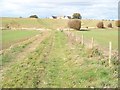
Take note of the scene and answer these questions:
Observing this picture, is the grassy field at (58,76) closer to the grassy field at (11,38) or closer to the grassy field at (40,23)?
the grassy field at (11,38)

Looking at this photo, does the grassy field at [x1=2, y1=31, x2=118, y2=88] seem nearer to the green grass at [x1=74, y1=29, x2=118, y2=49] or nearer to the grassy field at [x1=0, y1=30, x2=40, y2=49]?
the green grass at [x1=74, y1=29, x2=118, y2=49]

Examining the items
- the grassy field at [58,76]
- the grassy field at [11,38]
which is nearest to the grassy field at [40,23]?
the grassy field at [11,38]

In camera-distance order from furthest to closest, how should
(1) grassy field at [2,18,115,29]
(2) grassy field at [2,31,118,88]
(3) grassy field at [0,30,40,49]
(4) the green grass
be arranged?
Result: 1. (1) grassy field at [2,18,115,29]
2. (3) grassy field at [0,30,40,49]
3. (4) the green grass
4. (2) grassy field at [2,31,118,88]

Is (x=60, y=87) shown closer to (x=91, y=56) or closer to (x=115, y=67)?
(x=115, y=67)

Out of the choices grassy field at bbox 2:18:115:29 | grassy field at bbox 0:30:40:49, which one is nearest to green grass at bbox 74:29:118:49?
grassy field at bbox 0:30:40:49

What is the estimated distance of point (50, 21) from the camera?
18575 cm

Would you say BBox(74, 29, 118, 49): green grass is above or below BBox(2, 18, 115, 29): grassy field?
above

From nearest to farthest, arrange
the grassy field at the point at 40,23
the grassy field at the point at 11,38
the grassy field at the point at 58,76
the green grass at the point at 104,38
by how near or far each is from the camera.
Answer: the grassy field at the point at 58,76
the green grass at the point at 104,38
the grassy field at the point at 11,38
the grassy field at the point at 40,23

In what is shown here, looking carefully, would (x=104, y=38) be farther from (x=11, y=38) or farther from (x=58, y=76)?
(x=58, y=76)

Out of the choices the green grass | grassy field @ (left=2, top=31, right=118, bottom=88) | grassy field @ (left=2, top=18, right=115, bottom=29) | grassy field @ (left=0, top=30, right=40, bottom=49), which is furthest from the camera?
grassy field @ (left=2, top=18, right=115, bottom=29)

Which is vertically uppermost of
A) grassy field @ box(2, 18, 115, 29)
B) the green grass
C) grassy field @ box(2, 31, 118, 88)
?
grassy field @ box(2, 31, 118, 88)

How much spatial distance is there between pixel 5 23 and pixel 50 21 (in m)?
32.5

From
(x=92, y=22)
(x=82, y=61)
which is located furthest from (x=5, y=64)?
(x=92, y=22)

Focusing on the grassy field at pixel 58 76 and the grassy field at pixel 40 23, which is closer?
the grassy field at pixel 58 76
